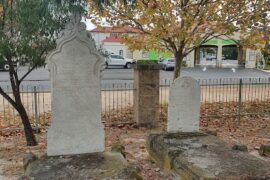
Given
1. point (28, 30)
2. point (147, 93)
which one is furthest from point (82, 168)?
point (147, 93)

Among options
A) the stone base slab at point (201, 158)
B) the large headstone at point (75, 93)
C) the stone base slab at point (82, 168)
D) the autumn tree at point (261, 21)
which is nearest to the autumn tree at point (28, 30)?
the large headstone at point (75, 93)

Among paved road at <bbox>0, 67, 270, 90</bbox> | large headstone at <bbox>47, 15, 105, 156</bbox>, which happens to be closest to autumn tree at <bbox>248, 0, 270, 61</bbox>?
large headstone at <bbox>47, 15, 105, 156</bbox>

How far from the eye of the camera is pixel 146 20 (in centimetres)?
931

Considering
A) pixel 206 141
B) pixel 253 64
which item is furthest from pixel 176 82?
pixel 253 64

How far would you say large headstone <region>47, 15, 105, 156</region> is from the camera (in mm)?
5113

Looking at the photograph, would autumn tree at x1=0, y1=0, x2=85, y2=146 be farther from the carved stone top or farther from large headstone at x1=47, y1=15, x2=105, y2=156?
large headstone at x1=47, y1=15, x2=105, y2=156

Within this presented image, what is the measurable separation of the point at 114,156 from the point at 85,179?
3.14 ft

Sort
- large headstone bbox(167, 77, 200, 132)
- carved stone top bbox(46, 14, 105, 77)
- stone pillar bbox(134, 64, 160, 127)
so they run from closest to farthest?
carved stone top bbox(46, 14, 105, 77)
large headstone bbox(167, 77, 200, 132)
stone pillar bbox(134, 64, 160, 127)

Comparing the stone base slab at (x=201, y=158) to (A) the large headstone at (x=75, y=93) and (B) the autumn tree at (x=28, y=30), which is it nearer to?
(A) the large headstone at (x=75, y=93)

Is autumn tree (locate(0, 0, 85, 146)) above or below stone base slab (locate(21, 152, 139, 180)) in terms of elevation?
above

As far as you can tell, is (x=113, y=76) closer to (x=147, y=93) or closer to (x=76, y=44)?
(x=147, y=93)

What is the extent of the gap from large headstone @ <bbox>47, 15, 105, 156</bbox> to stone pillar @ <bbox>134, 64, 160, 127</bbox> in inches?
172

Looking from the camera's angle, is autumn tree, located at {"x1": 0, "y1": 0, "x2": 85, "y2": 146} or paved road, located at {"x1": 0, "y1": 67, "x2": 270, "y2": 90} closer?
autumn tree, located at {"x1": 0, "y1": 0, "x2": 85, "y2": 146}

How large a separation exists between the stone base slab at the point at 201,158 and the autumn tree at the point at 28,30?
2.62 m
